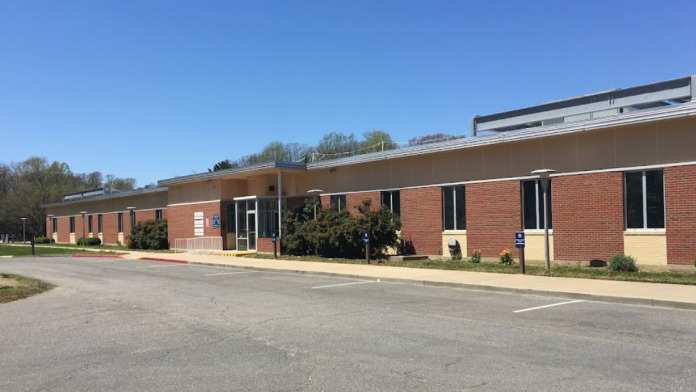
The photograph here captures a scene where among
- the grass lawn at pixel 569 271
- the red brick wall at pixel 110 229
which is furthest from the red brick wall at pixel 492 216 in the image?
the red brick wall at pixel 110 229

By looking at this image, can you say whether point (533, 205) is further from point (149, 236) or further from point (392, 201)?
point (149, 236)

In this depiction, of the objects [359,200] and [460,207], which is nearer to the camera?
[460,207]

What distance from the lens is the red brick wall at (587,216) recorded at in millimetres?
18688

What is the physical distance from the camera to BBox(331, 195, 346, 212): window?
28.9 metres

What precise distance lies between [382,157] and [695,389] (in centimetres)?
2051

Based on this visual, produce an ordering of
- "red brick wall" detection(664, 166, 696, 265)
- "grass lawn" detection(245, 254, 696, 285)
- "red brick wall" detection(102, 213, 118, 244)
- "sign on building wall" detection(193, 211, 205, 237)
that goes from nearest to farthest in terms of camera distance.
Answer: "grass lawn" detection(245, 254, 696, 285) → "red brick wall" detection(664, 166, 696, 265) → "sign on building wall" detection(193, 211, 205, 237) → "red brick wall" detection(102, 213, 118, 244)

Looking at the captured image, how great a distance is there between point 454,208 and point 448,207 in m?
0.34

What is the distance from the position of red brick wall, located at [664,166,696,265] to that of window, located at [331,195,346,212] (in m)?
14.6

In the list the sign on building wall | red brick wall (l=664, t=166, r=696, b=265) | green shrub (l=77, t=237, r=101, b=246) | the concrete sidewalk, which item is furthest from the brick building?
green shrub (l=77, t=237, r=101, b=246)

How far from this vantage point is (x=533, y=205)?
2098 centimetres

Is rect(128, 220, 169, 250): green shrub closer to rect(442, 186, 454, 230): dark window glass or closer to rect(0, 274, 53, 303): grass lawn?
rect(0, 274, 53, 303): grass lawn

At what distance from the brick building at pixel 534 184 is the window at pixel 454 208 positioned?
0.15 ft

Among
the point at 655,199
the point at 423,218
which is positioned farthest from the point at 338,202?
the point at 655,199

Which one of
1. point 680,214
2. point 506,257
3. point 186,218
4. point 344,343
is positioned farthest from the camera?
point 186,218
